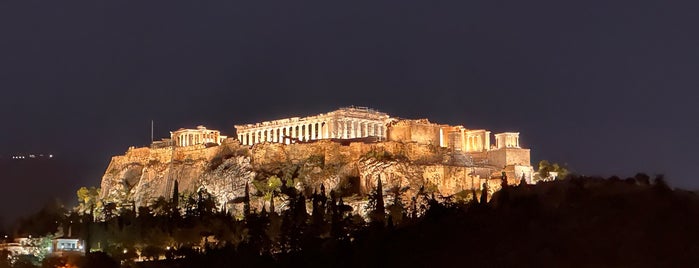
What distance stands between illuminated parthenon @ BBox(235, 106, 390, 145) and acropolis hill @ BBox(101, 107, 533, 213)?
3.5 inches

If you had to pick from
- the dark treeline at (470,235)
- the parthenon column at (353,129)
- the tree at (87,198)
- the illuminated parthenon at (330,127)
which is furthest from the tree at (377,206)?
the tree at (87,198)

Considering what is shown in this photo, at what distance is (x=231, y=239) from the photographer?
59.3 m

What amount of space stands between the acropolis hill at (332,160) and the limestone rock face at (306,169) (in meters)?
0.08

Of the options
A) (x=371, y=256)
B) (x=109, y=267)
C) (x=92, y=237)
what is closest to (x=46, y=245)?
(x=92, y=237)

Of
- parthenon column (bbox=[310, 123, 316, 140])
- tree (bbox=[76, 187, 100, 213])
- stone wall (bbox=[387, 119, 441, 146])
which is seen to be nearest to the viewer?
stone wall (bbox=[387, 119, 441, 146])

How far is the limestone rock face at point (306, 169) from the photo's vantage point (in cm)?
7456

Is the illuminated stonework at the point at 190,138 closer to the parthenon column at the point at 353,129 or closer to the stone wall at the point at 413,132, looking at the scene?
the parthenon column at the point at 353,129

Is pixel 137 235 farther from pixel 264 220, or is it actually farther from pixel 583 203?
pixel 583 203

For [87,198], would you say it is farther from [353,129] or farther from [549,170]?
[549,170]

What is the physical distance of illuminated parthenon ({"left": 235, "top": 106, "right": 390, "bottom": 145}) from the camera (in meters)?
87.2

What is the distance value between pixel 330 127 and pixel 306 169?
10248mm

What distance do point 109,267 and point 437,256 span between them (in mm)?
22027

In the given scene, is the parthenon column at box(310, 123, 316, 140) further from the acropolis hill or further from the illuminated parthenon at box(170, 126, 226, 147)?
the illuminated parthenon at box(170, 126, 226, 147)

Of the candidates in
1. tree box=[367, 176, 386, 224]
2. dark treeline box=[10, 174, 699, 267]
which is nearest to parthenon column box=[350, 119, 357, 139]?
tree box=[367, 176, 386, 224]
